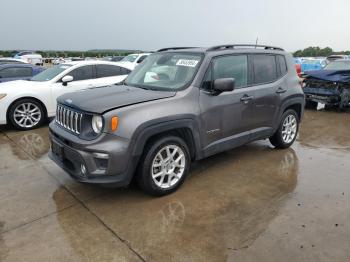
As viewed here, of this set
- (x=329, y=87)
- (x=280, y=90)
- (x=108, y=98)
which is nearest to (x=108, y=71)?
(x=280, y=90)

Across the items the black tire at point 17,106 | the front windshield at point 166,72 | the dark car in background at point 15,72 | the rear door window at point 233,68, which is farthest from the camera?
the dark car in background at point 15,72

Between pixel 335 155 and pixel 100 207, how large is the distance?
162 inches

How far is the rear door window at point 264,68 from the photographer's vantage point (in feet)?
16.6

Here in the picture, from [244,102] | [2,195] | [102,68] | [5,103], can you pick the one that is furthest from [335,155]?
[5,103]

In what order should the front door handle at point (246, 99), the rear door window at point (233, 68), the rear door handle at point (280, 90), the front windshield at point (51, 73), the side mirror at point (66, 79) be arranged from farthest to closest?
the front windshield at point (51, 73), the side mirror at point (66, 79), the rear door handle at point (280, 90), the front door handle at point (246, 99), the rear door window at point (233, 68)

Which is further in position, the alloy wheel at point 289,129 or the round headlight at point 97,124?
the alloy wheel at point 289,129

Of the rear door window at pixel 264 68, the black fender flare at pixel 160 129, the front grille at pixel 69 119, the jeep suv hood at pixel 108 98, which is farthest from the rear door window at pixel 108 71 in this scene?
the black fender flare at pixel 160 129

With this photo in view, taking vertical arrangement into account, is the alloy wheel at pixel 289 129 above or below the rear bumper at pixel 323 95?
below

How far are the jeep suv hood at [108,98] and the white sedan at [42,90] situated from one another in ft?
12.0

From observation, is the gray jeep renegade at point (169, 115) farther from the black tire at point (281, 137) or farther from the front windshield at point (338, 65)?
the front windshield at point (338, 65)

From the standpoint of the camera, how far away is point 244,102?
4746 mm

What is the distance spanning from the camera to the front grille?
380 centimetres

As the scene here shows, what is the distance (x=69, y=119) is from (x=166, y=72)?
1471 mm

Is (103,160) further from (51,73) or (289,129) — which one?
(51,73)
